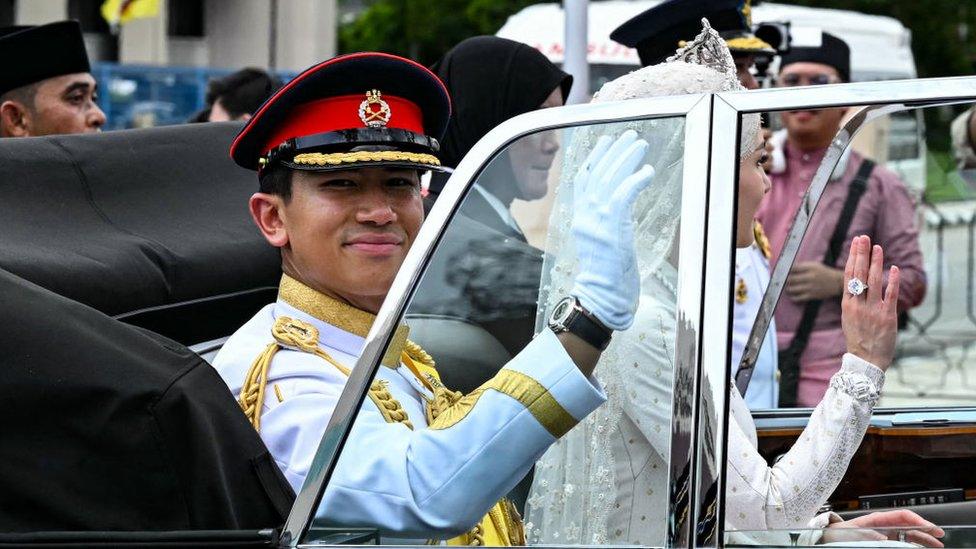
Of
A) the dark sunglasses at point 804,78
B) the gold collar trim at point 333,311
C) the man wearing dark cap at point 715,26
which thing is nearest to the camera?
the gold collar trim at point 333,311

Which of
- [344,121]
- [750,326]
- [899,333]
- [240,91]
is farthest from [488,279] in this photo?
[240,91]

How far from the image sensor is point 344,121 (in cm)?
218

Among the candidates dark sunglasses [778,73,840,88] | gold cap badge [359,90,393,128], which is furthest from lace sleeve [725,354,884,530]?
dark sunglasses [778,73,840,88]

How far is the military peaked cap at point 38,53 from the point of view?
472 cm

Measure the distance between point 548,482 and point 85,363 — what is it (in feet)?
1.90

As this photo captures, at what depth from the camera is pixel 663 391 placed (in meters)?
1.68

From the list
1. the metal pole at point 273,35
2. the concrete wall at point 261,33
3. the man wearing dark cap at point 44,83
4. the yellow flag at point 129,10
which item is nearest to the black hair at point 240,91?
the man wearing dark cap at point 44,83

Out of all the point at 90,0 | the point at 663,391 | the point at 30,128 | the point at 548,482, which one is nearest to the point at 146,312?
the point at 548,482

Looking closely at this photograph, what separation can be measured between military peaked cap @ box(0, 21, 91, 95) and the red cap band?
2.76 metres

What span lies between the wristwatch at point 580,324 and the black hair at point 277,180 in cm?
59

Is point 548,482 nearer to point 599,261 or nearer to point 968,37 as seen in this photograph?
point 599,261

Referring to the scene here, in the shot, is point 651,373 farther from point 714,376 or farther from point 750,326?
point 750,326

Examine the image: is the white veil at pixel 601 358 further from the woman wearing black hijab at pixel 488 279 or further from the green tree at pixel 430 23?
the green tree at pixel 430 23

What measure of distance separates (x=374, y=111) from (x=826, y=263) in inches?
120
